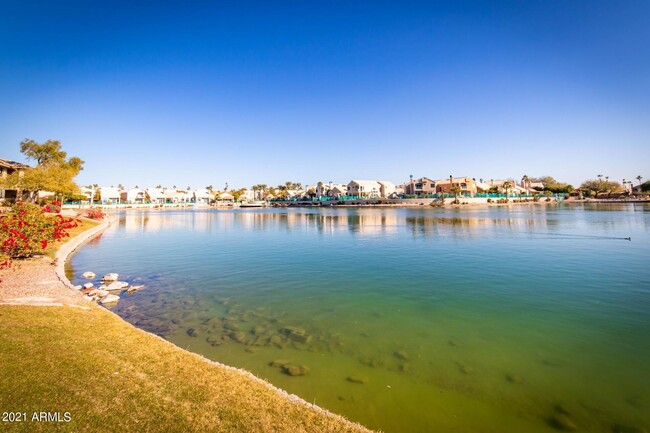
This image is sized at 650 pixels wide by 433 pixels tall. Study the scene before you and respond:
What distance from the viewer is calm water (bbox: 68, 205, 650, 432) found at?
287 inches

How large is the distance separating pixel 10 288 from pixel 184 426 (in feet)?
42.3

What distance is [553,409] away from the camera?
7.11 meters

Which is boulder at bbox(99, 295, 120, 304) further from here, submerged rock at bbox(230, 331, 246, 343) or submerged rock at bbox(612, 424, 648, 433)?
submerged rock at bbox(612, 424, 648, 433)

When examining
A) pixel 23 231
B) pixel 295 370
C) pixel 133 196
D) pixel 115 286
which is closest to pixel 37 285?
pixel 115 286

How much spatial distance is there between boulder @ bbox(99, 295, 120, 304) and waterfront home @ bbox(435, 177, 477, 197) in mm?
141214

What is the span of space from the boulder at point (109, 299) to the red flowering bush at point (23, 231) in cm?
720

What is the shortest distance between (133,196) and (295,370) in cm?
20368

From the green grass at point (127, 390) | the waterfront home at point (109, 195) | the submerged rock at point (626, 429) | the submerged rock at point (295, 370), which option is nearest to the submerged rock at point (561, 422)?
the submerged rock at point (626, 429)

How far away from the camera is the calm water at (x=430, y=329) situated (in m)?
7.30

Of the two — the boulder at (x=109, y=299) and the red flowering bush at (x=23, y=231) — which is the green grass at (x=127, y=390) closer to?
the boulder at (x=109, y=299)

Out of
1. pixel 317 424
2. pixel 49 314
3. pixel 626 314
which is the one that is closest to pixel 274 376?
pixel 317 424

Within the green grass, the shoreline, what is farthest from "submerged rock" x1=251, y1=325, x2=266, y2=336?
the green grass

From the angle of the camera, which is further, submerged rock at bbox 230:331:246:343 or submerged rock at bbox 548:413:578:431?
submerged rock at bbox 230:331:246:343

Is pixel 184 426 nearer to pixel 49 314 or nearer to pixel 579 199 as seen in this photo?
pixel 49 314
